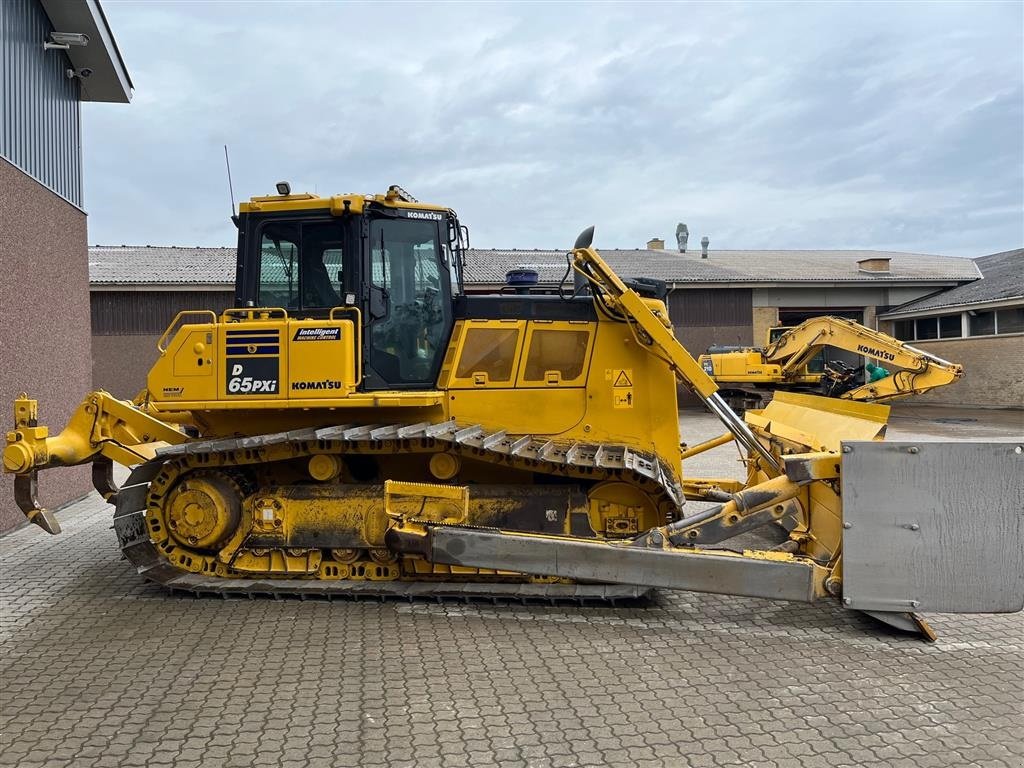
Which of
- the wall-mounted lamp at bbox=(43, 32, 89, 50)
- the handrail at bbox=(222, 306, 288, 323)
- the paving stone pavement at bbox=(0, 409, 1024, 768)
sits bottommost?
the paving stone pavement at bbox=(0, 409, 1024, 768)

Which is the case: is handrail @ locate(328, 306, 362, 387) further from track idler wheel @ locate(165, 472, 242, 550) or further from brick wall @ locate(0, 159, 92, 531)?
brick wall @ locate(0, 159, 92, 531)

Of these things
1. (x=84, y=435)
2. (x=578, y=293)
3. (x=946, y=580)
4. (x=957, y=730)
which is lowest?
(x=957, y=730)

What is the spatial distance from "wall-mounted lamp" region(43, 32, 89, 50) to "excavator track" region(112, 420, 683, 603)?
6.84 m

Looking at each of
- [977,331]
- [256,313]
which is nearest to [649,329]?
[256,313]

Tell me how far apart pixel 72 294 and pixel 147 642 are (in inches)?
289

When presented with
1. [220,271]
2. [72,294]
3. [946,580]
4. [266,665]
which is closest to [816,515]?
[946,580]

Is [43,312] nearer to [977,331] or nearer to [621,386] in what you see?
[621,386]

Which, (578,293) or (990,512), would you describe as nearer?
(990,512)

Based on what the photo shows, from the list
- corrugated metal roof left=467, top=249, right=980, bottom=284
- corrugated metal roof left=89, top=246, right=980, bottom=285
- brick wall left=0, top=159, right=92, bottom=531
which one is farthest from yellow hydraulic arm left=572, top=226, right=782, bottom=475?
corrugated metal roof left=467, top=249, right=980, bottom=284

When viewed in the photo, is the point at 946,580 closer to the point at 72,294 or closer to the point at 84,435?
the point at 84,435

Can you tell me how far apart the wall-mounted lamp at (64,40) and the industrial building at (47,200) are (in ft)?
0.04

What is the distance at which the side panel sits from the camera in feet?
15.4

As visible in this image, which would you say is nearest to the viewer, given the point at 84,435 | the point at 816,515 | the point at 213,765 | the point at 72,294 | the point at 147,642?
the point at 213,765

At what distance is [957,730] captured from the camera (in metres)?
3.77
